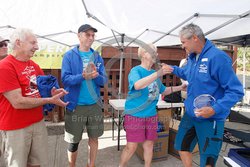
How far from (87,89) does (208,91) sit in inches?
49.7

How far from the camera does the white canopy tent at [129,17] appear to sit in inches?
86.3

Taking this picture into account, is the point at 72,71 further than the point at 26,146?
Yes

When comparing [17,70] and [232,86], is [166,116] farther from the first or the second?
Answer: [17,70]

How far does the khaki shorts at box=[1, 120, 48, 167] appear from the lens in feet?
5.57

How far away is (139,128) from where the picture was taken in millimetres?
2215

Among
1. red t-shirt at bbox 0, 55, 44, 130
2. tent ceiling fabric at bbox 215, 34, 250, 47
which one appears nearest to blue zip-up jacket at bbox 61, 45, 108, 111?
red t-shirt at bbox 0, 55, 44, 130

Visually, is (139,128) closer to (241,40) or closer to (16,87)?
(16,87)

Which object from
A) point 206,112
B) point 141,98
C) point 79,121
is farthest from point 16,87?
point 206,112

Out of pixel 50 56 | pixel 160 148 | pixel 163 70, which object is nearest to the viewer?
pixel 163 70

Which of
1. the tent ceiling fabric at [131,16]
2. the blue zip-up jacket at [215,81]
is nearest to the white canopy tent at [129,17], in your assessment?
the tent ceiling fabric at [131,16]

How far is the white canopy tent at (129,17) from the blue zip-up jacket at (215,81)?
2.18ft

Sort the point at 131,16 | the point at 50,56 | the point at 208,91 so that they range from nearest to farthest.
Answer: the point at 208,91, the point at 131,16, the point at 50,56

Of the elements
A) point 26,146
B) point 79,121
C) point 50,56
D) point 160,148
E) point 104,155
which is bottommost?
point 104,155

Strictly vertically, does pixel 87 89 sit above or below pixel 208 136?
above
